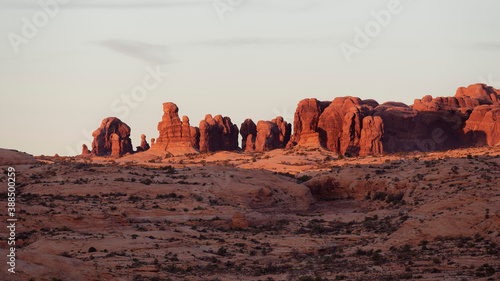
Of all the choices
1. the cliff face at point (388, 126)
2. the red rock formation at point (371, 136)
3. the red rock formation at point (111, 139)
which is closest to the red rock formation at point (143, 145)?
the red rock formation at point (111, 139)

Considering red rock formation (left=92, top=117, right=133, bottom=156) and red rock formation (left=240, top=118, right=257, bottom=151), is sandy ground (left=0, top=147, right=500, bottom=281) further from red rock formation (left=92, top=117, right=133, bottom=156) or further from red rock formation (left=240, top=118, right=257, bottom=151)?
red rock formation (left=92, top=117, right=133, bottom=156)

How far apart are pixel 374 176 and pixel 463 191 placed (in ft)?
52.9

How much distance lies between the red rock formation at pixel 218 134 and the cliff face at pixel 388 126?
630 inches

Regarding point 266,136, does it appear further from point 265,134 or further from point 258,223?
point 258,223

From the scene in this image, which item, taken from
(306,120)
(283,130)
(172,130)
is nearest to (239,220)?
(306,120)

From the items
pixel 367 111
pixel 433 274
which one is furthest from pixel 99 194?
pixel 367 111

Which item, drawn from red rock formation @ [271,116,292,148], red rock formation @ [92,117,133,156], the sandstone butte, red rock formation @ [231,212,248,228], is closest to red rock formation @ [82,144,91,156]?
red rock formation @ [92,117,133,156]

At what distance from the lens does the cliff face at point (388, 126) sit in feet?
321

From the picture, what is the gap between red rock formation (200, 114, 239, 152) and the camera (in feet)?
371

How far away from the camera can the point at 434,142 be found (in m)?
104

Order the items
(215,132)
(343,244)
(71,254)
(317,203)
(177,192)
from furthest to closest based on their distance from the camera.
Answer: (215,132) < (317,203) < (177,192) < (343,244) < (71,254)

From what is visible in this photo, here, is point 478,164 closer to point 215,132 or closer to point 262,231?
point 262,231

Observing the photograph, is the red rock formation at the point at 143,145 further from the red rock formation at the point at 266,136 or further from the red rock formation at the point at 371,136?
the red rock formation at the point at 371,136

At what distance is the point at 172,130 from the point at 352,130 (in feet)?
101
